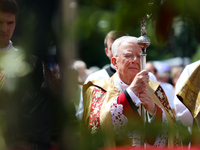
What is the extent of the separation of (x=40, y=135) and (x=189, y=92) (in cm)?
244

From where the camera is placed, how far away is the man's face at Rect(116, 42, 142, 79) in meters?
3.05

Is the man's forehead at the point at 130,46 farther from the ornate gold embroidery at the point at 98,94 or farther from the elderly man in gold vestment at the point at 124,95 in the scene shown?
the ornate gold embroidery at the point at 98,94

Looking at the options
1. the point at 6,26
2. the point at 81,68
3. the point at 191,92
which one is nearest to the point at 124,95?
the point at 81,68

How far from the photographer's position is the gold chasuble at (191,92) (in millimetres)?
3174

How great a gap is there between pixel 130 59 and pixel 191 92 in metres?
0.70

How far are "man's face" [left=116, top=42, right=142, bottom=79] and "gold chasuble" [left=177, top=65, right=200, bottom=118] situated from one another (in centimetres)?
52

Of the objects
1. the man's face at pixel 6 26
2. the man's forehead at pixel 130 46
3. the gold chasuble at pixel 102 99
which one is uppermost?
the man's face at pixel 6 26

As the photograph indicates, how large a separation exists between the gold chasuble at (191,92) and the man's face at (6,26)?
→ 87.1 inches

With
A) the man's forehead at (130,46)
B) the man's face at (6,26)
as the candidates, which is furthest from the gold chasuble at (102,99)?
the man's face at (6,26)

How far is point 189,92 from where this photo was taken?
10.6 ft

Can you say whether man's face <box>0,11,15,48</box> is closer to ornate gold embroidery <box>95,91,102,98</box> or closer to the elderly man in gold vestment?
the elderly man in gold vestment

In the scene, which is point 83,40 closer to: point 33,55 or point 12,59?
point 33,55

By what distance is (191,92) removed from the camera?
3.23 m

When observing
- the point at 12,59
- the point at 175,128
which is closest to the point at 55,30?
the point at 12,59
